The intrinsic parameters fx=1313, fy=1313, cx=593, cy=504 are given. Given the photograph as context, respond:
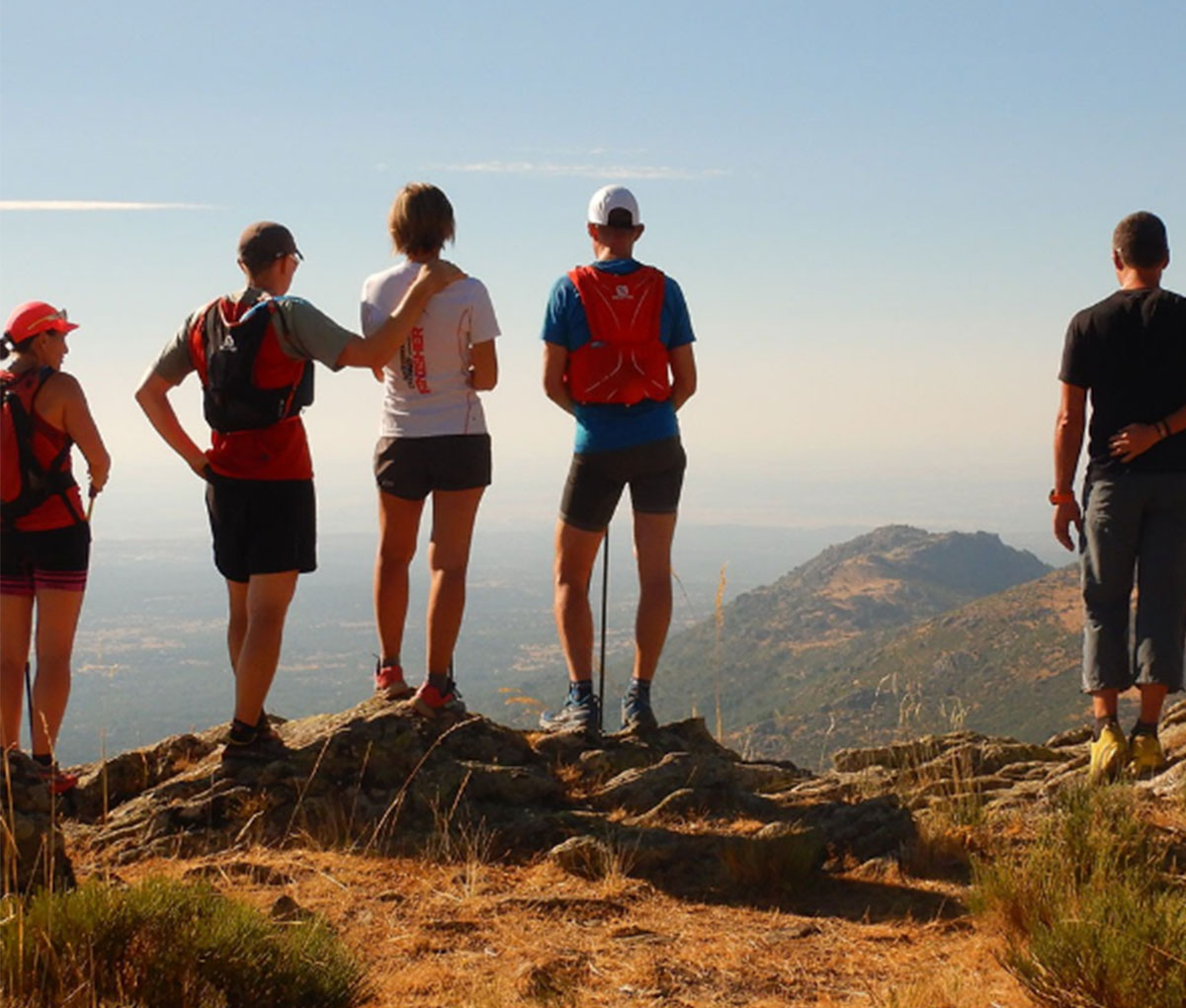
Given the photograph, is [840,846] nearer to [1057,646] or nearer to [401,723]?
[401,723]

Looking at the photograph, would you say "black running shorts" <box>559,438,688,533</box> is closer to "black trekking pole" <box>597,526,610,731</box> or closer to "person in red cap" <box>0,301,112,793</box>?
"black trekking pole" <box>597,526,610,731</box>

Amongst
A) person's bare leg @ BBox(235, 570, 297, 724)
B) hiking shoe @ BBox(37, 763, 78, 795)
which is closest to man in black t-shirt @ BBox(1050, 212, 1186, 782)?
person's bare leg @ BBox(235, 570, 297, 724)

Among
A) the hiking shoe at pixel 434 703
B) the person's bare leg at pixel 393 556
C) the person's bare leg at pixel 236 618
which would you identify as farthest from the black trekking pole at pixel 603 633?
the person's bare leg at pixel 236 618

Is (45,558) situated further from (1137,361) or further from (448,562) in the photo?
(1137,361)

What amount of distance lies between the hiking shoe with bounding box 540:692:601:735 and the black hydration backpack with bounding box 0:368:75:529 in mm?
3047

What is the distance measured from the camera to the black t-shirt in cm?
680

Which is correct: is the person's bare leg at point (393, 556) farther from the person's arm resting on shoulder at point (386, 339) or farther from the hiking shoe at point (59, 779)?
the hiking shoe at point (59, 779)

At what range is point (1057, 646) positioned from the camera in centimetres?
10169

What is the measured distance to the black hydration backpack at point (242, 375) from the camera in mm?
6234

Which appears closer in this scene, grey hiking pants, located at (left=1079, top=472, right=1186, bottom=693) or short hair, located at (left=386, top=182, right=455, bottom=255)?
short hair, located at (left=386, top=182, right=455, bottom=255)

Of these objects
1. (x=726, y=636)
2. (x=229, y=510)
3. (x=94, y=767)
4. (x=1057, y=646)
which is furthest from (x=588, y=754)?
(x=726, y=636)

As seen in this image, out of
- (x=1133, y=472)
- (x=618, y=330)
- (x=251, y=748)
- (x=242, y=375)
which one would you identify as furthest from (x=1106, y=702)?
(x=242, y=375)

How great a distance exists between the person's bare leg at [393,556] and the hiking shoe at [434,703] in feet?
1.02

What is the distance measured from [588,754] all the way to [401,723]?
1110 millimetres
